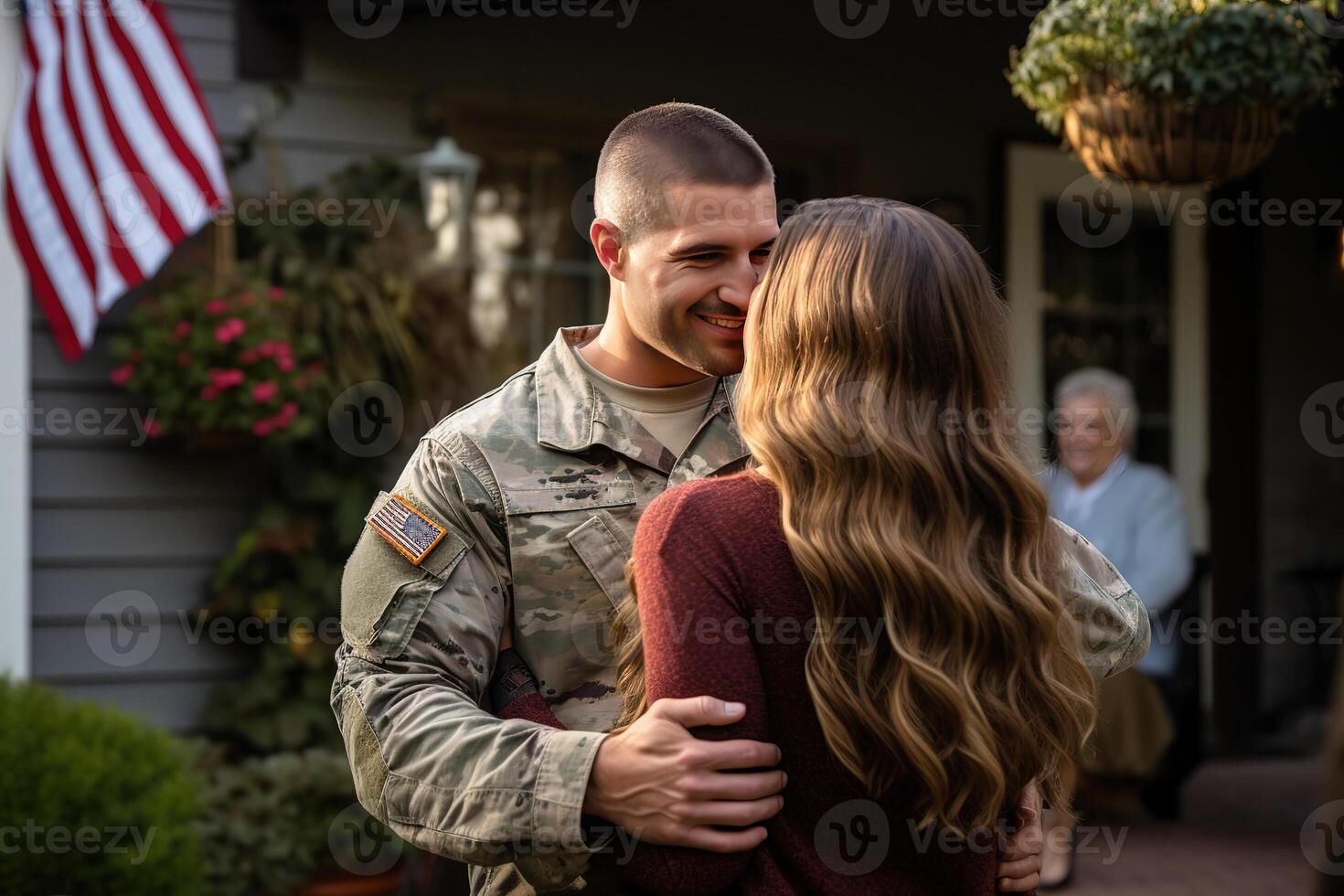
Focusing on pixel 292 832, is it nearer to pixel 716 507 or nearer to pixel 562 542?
pixel 562 542

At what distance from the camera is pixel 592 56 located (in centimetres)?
562

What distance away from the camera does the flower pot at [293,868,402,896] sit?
4.38 metres

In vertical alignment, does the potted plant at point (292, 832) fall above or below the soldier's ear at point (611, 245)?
below

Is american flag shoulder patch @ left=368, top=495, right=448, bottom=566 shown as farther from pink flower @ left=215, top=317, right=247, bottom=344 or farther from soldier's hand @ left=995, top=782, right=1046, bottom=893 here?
pink flower @ left=215, top=317, right=247, bottom=344

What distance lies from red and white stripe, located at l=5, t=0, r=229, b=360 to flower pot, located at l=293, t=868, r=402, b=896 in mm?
1855

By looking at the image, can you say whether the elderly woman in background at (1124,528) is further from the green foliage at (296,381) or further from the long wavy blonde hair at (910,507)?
the long wavy blonde hair at (910,507)

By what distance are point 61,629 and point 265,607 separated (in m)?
0.69

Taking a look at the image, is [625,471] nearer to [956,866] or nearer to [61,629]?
[956,866]
